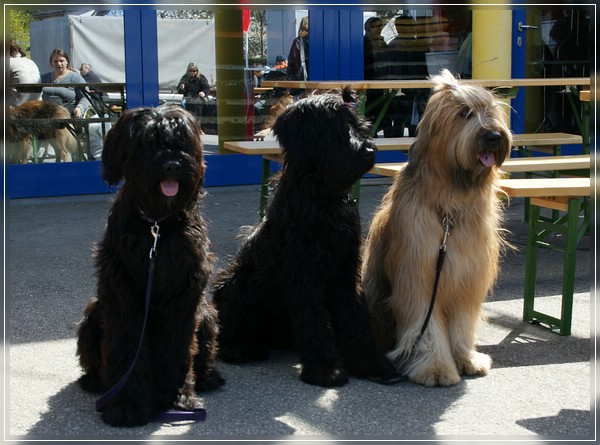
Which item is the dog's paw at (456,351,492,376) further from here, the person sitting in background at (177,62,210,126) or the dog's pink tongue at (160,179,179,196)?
the person sitting in background at (177,62,210,126)

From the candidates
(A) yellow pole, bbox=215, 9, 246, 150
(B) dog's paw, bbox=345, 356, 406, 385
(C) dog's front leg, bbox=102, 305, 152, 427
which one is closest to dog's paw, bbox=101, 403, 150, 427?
(C) dog's front leg, bbox=102, 305, 152, 427

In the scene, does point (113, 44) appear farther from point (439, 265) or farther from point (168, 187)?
point (168, 187)

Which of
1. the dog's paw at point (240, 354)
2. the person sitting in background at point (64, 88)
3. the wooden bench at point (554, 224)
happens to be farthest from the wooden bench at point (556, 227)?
the person sitting in background at point (64, 88)

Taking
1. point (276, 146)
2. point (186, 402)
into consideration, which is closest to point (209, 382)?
point (186, 402)

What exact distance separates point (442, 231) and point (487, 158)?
0.44 metres

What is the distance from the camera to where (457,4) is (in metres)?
3.14

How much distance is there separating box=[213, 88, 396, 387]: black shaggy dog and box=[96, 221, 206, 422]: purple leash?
710 mm

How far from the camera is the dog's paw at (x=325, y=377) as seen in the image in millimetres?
4066

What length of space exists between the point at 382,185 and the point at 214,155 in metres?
2.08

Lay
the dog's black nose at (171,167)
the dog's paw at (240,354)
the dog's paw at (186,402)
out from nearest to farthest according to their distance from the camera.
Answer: the dog's black nose at (171,167) → the dog's paw at (186,402) → the dog's paw at (240,354)

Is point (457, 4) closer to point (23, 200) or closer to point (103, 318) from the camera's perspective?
point (103, 318)

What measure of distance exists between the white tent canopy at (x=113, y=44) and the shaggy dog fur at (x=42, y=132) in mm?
445

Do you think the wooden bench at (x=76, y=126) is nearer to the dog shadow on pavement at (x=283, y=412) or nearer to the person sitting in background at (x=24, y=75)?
the person sitting in background at (x=24, y=75)

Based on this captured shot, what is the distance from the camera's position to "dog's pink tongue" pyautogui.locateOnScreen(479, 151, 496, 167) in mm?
3891
